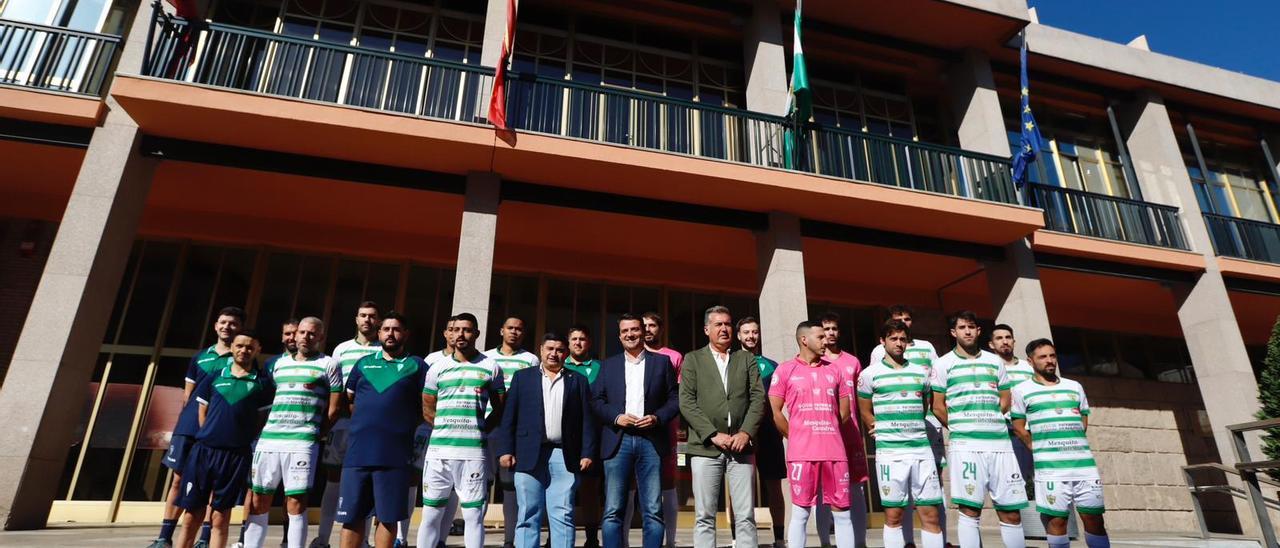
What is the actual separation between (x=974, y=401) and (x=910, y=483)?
74 centimetres

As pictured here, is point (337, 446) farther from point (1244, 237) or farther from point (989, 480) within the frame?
point (1244, 237)

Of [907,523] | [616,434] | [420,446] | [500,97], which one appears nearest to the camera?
[616,434]

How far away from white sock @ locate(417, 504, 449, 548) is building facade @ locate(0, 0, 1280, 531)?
12.4ft

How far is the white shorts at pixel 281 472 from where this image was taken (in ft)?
13.4

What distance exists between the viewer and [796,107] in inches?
375

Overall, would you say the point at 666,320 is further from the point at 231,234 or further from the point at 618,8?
the point at 231,234

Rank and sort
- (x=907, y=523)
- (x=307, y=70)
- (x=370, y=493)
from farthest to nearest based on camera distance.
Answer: (x=307, y=70) < (x=907, y=523) < (x=370, y=493)

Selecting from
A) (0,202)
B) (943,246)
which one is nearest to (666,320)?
(943,246)

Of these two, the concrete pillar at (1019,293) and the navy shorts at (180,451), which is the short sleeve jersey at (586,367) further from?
the concrete pillar at (1019,293)

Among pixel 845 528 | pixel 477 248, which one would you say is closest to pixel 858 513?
pixel 845 528

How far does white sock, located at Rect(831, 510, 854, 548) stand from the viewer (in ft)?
13.5

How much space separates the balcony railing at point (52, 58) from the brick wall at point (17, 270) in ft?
7.28

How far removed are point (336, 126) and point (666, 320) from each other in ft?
18.8

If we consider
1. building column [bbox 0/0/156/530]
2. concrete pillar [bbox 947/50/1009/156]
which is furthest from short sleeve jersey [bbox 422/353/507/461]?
concrete pillar [bbox 947/50/1009/156]
